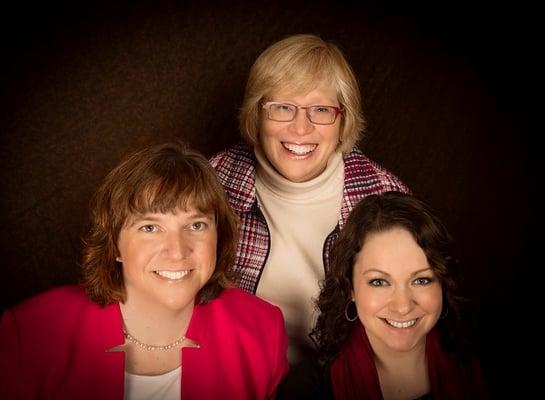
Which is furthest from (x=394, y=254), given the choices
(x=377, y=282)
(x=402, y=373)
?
(x=402, y=373)

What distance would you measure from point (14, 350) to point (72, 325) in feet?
0.51

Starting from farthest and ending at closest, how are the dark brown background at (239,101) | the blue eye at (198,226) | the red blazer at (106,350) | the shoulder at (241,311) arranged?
the dark brown background at (239,101) < the shoulder at (241,311) < the blue eye at (198,226) < the red blazer at (106,350)

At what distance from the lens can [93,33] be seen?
258cm

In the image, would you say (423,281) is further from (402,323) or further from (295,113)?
(295,113)

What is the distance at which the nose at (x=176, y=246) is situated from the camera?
167 centimetres

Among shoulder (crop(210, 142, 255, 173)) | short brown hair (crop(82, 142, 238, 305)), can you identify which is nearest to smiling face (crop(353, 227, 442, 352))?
short brown hair (crop(82, 142, 238, 305))

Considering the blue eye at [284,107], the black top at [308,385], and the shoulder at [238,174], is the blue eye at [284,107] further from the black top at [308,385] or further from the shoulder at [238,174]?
the black top at [308,385]

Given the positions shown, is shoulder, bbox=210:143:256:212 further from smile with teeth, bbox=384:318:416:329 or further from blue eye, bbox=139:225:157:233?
smile with teeth, bbox=384:318:416:329

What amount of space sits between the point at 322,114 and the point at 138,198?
87 centimetres

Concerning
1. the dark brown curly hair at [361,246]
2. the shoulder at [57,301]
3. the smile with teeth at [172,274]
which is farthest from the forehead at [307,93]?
the shoulder at [57,301]

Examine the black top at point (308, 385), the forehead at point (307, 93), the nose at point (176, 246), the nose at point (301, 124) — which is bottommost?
the black top at point (308, 385)

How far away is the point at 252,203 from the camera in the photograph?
233 centimetres

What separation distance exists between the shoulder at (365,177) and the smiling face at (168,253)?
797mm

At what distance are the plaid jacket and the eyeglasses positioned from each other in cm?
23
